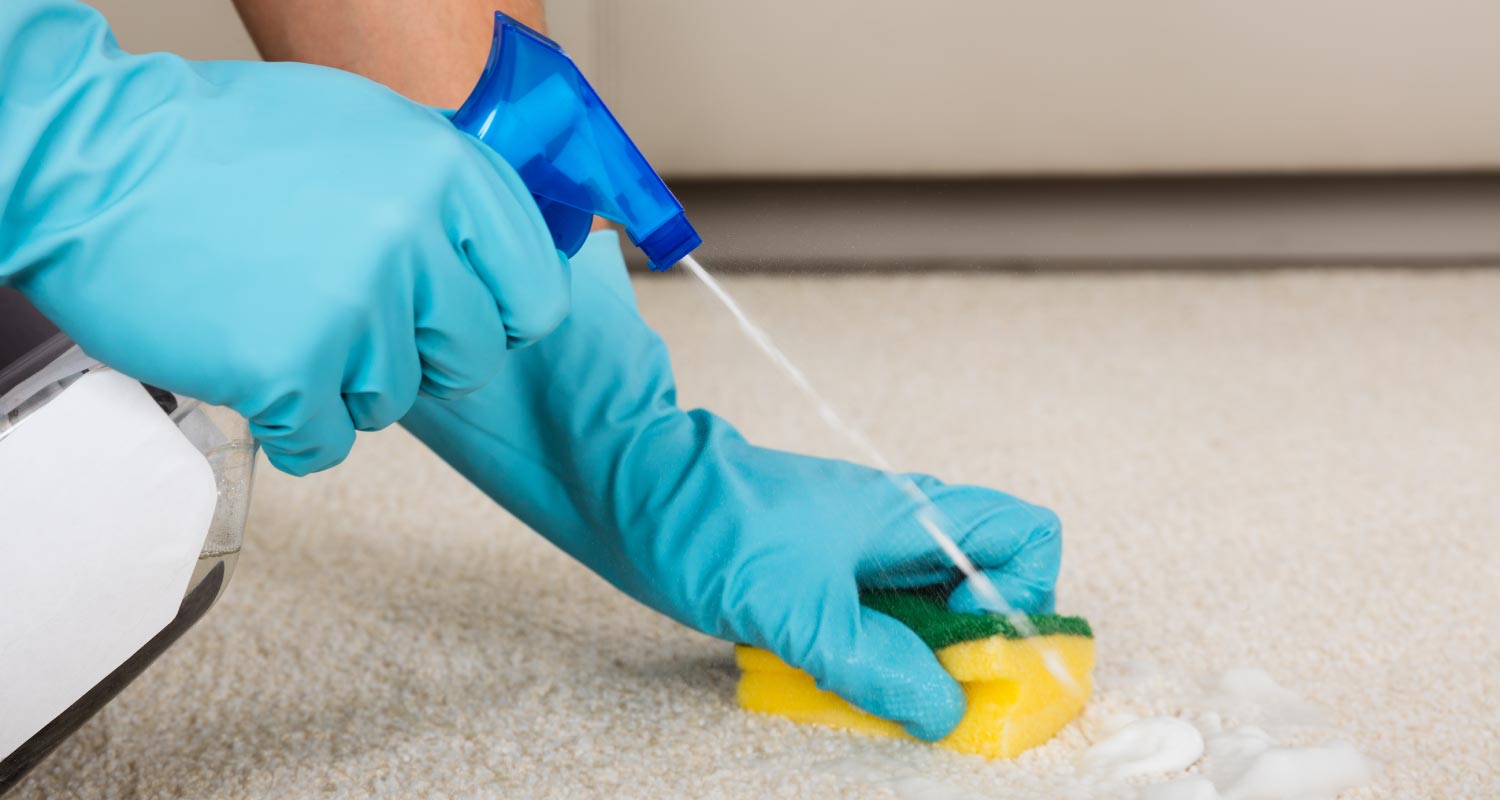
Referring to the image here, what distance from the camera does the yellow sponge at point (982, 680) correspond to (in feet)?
1.87

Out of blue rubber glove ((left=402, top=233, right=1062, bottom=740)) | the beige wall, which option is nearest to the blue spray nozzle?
blue rubber glove ((left=402, top=233, right=1062, bottom=740))

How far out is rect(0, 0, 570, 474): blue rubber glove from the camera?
0.43 metres

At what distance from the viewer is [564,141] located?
48 cm

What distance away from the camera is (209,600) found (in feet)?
1.75

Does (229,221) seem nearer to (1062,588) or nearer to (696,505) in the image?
(696,505)

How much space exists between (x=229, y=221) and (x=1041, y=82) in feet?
3.72

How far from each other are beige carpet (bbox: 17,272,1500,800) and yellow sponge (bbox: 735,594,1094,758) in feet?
0.04

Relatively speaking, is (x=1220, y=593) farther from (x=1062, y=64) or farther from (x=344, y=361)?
(x=1062, y=64)

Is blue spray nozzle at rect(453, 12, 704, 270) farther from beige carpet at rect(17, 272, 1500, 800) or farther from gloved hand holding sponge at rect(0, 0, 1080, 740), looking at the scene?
beige carpet at rect(17, 272, 1500, 800)

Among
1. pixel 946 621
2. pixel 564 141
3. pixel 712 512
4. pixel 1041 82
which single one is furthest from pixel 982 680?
pixel 1041 82

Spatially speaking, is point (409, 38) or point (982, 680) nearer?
point (982, 680)

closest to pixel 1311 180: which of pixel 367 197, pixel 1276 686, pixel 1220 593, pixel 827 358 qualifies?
pixel 827 358

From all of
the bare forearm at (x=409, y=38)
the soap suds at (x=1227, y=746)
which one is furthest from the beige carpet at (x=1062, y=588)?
the bare forearm at (x=409, y=38)

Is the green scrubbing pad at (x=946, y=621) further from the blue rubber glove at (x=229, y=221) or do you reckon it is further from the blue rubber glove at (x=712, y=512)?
the blue rubber glove at (x=229, y=221)
